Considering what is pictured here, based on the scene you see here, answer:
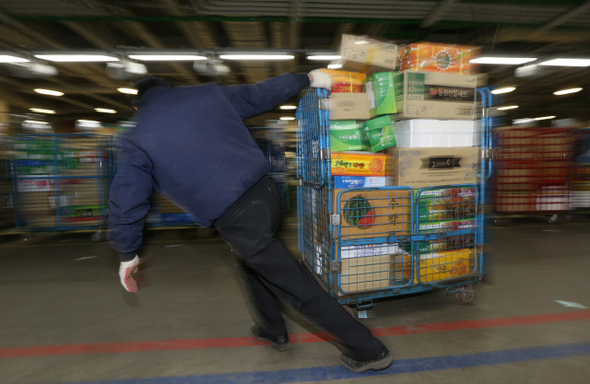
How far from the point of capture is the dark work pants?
195 cm

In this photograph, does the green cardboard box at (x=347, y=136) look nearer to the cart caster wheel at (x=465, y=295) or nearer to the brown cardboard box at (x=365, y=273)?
the brown cardboard box at (x=365, y=273)

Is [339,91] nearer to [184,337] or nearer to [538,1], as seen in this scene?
[184,337]

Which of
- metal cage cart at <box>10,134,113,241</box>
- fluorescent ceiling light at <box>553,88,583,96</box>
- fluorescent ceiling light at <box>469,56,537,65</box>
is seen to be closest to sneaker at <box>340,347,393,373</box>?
metal cage cart at <box>10,134,113,241</box>

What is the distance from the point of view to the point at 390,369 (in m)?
2.37

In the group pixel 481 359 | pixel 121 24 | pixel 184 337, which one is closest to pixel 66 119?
pixel 121 24

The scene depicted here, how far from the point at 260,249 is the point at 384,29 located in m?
7.08

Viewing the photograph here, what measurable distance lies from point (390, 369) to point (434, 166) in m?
1.71

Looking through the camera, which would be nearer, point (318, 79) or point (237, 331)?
point (318, 79)

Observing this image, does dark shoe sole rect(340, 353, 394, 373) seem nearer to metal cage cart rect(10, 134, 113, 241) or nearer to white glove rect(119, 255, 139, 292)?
white glove rect(119, 255, 139, 292)

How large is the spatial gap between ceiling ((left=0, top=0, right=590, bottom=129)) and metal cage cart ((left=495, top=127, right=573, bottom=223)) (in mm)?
2140

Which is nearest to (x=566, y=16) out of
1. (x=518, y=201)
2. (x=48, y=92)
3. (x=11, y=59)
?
(x=518, y=201)

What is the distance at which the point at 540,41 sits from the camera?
317 inches

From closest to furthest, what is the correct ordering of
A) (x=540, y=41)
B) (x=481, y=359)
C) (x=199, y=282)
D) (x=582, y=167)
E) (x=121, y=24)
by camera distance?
(x=481, y=359)
(x=199, y=282)
(x=121, y=24)
(x=582, y=167)
(x=540, y=41)

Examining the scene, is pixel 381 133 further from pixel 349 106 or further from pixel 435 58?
pixel 435 58
